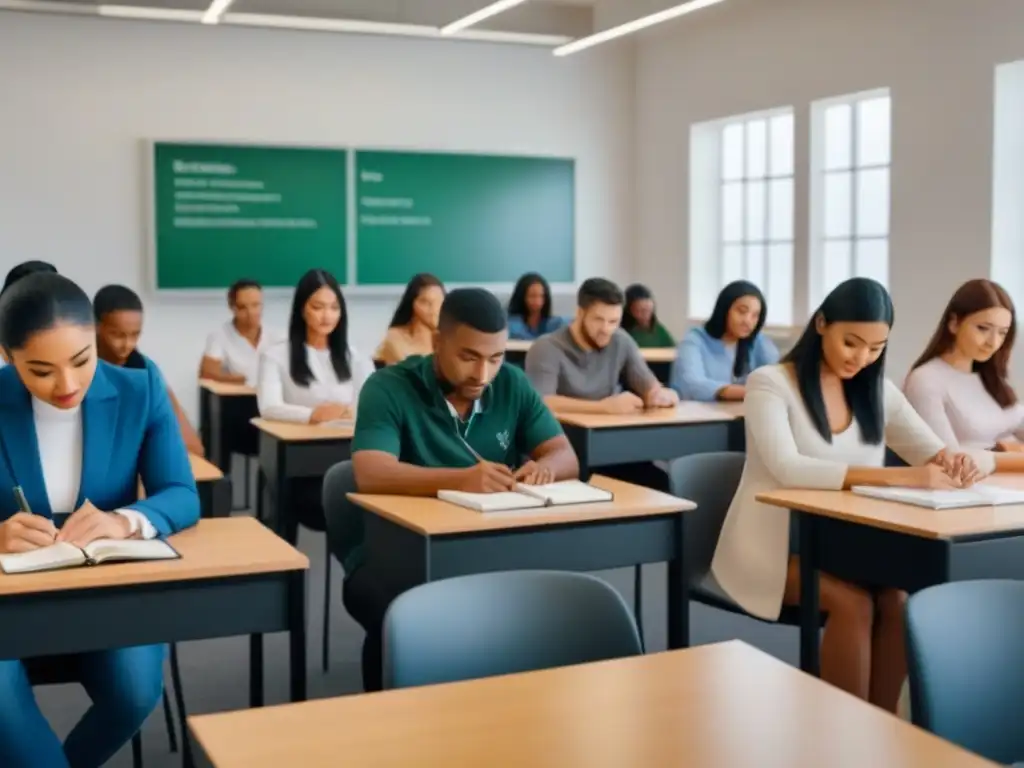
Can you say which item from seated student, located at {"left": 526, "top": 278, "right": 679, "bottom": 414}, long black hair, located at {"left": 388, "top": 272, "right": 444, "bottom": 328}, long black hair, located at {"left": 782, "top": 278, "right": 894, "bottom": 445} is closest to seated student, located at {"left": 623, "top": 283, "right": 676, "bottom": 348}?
long black hair, located at {"left": 388, "top": 272, "right": 444, "bottom": 328}

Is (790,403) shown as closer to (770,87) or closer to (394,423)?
(394,423)

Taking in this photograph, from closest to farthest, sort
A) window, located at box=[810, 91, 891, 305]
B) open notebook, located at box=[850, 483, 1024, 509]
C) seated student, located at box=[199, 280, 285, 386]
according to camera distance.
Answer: open notebook, located at box=[850, 483, 1024, 509], seated student, located at box=[199, 280, 285, 386], window, located at box=[810, 91, 891, 305]

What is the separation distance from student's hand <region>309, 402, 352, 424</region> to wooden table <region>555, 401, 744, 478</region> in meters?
0.83

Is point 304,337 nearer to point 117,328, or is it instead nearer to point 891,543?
point 117,328

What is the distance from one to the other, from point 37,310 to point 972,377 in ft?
9.45

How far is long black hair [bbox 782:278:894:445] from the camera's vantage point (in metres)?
3.27

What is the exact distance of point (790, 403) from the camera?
3404mm

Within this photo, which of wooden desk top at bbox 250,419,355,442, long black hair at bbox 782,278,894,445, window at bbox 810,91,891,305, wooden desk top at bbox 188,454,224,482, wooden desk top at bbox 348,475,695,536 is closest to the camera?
wooden desk top at bbox 348,475,695,536

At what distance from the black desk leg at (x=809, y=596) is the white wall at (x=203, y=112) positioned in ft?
21.0

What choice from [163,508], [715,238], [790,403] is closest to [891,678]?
[790,403]

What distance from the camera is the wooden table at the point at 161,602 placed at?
2262 mm

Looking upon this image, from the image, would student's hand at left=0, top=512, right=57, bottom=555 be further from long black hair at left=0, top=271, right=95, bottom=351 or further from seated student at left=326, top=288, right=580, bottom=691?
seated student at left=326, top=288, right=580, bottom=691

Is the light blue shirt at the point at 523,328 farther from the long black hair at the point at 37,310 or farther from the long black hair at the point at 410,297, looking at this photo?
the long black hair at the point at 37,310

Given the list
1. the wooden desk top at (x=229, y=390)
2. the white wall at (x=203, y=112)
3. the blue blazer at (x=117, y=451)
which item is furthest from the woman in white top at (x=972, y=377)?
the white wall at (x=203, y=112)
